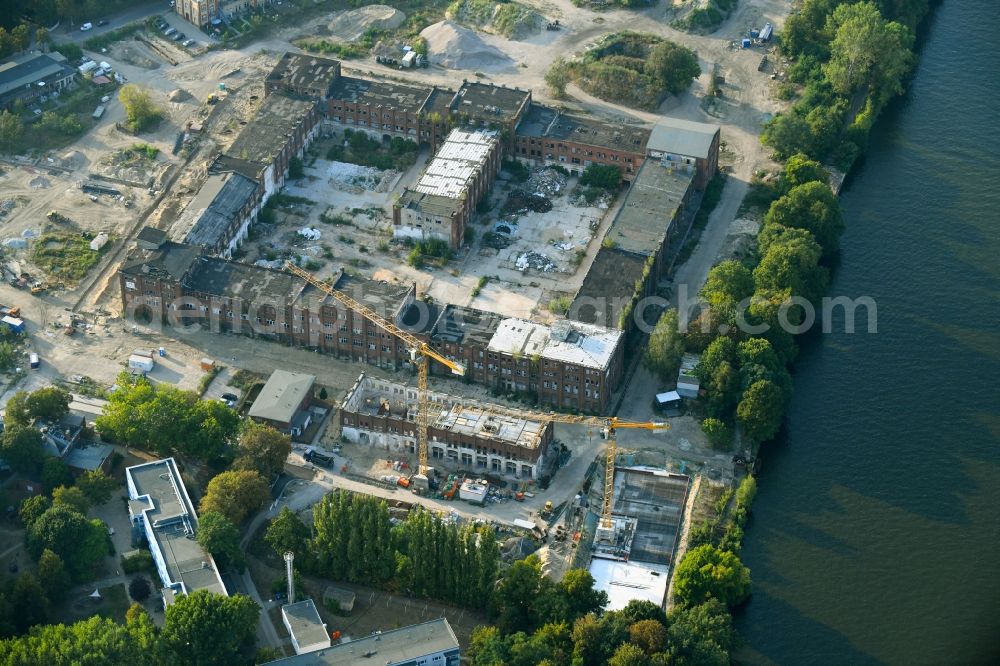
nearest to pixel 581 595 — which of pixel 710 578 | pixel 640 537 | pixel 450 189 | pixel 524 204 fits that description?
pixel 710 578

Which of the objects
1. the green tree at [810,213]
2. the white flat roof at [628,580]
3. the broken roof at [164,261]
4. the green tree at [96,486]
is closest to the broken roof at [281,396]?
the green tree at [96,486]

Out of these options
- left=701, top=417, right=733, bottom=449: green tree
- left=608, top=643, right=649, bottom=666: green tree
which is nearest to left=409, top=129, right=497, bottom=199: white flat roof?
left=701, top=417, right=733, bottom=449: green tree

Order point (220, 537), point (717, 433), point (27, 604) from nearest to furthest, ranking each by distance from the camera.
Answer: point (27, 604)
point (220, 537)
point (717, 433)

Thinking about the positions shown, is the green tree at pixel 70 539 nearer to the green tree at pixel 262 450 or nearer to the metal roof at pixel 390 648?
the green tree at pixel 262 450

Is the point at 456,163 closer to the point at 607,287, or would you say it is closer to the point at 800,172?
the point at 607,287

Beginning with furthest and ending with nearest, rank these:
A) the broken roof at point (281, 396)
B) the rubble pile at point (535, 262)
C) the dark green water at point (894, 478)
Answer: the rubble pile at point (535, 262), the broken roof at point (281, 396), the dark green water at point (894, 478)

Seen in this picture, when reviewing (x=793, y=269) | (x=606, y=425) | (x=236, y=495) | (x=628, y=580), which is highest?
(x=793, y=269)
